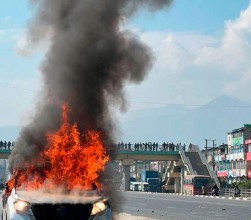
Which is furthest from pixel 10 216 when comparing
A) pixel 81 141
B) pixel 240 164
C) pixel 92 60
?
pixel 240 164

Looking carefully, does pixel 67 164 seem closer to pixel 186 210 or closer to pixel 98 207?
pixel 98 207

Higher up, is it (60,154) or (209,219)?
(60,154)

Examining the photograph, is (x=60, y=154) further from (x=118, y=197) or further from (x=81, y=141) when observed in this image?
(x=118, y=197)

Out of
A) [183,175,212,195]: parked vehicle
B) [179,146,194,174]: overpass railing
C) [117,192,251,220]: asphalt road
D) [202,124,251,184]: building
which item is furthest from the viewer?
[202,124,251,184]: building

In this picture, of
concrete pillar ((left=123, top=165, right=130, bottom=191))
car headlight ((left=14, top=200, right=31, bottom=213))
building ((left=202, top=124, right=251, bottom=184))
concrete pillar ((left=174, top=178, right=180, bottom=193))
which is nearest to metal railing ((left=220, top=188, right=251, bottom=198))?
building ((left=202, top=124, right=251, bottom=184))

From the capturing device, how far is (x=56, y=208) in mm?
11508

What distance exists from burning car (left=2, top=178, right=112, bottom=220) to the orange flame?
49.2 inches

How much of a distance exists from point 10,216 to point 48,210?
2.26 ft

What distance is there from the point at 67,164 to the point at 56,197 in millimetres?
2073

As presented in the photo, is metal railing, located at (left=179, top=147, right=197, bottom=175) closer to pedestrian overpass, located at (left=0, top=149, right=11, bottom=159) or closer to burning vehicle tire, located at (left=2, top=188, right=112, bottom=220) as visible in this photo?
pedestrian overpass, located at (left=0, top=149, right=11, bottom=159)

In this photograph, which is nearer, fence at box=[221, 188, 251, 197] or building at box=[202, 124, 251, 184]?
fence at box=[221, 188, 251, 197]

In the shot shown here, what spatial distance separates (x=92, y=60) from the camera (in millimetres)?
18562

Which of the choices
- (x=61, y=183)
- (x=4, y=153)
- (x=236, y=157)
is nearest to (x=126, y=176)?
(x=236, y=157)

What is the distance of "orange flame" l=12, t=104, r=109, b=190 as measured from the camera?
13359 mm
